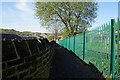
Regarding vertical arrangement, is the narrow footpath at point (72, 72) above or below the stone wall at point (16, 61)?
below

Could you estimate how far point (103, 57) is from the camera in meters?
4.85

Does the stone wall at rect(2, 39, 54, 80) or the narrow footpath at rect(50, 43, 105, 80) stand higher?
the stone wall at rect(2, 39, 54, 80)

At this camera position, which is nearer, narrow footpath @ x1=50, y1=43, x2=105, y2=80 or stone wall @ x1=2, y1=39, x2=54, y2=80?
stone wall @ x1=2, y1=39, x2=54, y2=80

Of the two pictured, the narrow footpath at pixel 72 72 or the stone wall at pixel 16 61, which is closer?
the stone wall at pixel 16 61

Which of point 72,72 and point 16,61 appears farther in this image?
point 72,72

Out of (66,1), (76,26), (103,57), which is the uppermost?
(66,1)

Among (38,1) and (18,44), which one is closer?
(18,44)

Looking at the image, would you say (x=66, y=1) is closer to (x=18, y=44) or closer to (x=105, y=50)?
(x=105, y=50)

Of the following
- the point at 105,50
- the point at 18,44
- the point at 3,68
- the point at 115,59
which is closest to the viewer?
the point at 3,68

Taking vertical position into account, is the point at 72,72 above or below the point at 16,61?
below

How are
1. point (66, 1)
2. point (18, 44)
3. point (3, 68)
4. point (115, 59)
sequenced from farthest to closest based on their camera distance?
point (66, 1), point (115, 59), point (18, 44), point (3, 68)

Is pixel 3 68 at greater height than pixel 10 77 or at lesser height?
greater

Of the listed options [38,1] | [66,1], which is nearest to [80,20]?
[66,1]

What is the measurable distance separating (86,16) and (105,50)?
63.0 ft
